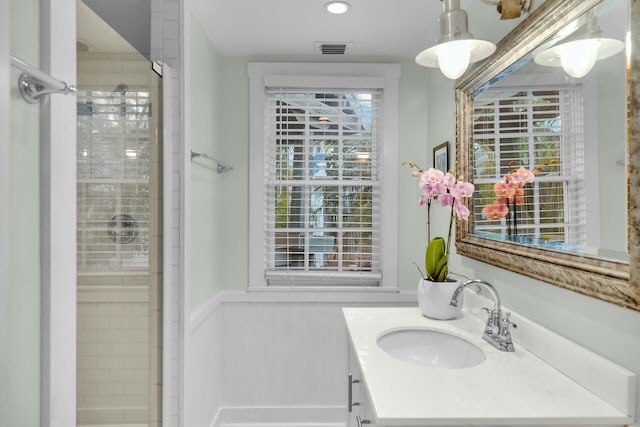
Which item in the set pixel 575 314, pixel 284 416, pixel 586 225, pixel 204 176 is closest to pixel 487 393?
pixel 575 314

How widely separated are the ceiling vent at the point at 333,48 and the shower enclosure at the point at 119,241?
1102 millimetres

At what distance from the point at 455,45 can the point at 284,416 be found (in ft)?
7.58

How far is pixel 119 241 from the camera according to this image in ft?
4.36

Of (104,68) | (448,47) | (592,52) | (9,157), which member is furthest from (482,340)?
A: (104,68)

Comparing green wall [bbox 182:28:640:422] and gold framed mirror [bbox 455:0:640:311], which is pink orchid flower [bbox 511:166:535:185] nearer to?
gold framed mirror [bbox 455:0:640:311]

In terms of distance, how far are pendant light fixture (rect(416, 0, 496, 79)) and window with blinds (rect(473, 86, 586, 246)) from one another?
0.19 metres

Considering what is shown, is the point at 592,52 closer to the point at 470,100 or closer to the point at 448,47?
the point at 448,47

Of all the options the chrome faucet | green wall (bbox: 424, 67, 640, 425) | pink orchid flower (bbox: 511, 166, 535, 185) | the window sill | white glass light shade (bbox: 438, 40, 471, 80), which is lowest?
the window sill

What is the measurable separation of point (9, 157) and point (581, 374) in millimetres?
1427

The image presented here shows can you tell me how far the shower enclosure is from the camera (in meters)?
1.11

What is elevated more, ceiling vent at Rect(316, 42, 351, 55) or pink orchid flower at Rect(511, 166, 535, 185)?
ceiling vent at Rect(316, 42, 351, 55)

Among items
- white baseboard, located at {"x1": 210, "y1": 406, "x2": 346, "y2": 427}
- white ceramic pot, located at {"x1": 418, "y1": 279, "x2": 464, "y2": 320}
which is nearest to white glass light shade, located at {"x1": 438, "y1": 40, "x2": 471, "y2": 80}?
white ceramic pot, located at {"x1": 418, "y1": 279, "x2": 464, "y2": 320}

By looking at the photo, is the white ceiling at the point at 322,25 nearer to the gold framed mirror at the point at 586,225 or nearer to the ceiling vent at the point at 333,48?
the ceiling vent at the point at 333,48

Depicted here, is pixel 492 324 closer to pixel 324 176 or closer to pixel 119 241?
pixel 119 241
